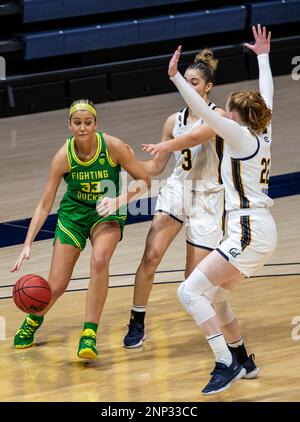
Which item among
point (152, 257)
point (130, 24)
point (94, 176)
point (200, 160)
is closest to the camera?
point (94, 176)

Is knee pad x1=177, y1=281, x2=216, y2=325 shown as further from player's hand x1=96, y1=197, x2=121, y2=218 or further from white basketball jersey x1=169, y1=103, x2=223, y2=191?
white basketball jersey x1=169, y1=103, x2=223, y2=191

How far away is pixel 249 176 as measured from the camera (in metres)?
5.59

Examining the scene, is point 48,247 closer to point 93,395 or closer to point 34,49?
point 93,395

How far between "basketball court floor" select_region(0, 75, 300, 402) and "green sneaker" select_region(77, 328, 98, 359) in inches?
3.1

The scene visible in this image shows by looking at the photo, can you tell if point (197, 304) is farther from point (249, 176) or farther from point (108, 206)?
point (108, 206)

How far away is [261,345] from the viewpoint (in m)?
6.36

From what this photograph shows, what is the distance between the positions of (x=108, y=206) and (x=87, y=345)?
774 millimetres

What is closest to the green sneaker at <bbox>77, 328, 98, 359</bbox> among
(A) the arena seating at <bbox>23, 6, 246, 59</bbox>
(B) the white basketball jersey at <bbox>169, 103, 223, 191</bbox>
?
(B) the white basketball jersey at <bbox>169, 103, 223, 191</bbox>

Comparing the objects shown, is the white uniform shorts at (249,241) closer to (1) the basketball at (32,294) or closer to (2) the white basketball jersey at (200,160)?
(2) the white basketball jersey at (200,160)

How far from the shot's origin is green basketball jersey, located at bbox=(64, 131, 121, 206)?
6.27 m

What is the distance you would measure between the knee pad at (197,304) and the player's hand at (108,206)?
73 centimetres

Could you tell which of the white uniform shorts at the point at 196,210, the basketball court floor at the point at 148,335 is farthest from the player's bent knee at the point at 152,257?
the basketball court floor at the point at 148,335

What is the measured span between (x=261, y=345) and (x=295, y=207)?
129 inches

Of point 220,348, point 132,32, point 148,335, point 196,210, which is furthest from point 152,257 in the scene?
point 132,32
